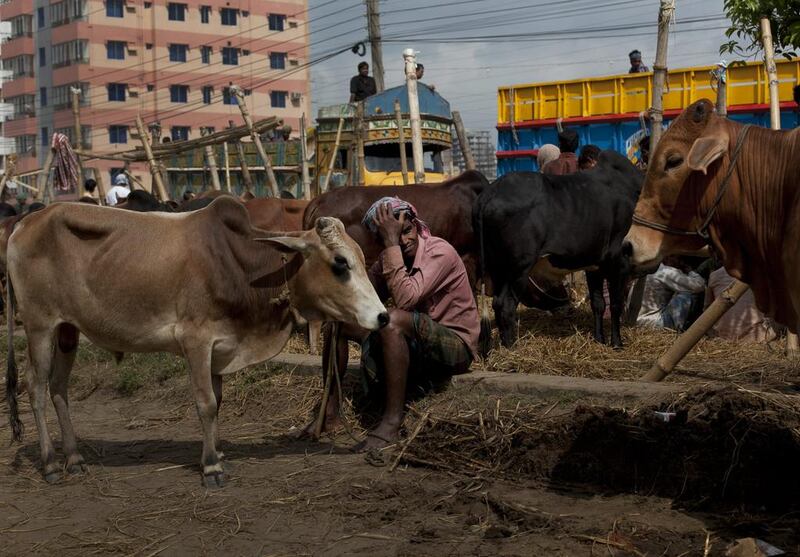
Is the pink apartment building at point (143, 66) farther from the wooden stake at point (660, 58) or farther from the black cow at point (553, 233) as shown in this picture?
the wooden stake at point (660, 58)

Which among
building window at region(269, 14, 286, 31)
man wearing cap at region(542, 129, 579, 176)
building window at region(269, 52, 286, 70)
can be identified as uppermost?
building window at region(269, 14, 286, 31)

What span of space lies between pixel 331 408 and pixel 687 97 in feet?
35.6

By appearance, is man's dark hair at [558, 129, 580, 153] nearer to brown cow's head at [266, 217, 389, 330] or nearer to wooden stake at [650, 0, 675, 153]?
wooden stake at [650, 0, 675, 153]

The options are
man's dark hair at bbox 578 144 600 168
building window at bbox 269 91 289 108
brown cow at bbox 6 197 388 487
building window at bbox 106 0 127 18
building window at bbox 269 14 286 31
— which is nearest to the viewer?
brown cow at bbox 6 197 388 487

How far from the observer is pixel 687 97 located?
15469 mm

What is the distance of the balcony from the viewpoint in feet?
216

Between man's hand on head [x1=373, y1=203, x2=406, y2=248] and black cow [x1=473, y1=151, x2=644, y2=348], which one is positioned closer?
man's hand on head [x1=373, y1=203, x2=406, y2=248]

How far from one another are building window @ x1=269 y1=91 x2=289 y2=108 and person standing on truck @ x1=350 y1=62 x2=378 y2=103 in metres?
48.7

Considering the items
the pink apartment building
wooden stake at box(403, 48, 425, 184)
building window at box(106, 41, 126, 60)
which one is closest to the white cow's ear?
wooden stake at box(403, 48, 425, 184)

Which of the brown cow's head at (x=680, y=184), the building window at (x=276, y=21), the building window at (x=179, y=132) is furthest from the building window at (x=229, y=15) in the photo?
the brown cow's head at (x=680, y=184)

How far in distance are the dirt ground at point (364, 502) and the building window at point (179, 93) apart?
56.0 m

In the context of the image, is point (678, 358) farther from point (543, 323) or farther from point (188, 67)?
point (188, 67)

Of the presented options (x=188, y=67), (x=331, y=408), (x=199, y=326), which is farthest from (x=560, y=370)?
(x=188, y=67)

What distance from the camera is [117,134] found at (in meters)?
59.2
